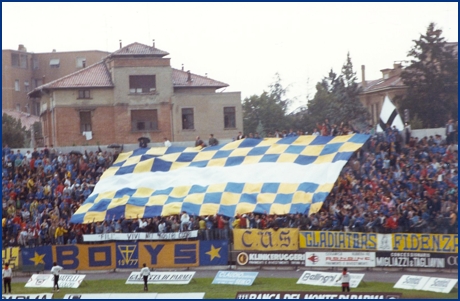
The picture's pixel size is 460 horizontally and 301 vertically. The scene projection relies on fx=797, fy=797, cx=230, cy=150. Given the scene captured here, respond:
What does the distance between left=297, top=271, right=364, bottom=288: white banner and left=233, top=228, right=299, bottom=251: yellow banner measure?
97.8 inches

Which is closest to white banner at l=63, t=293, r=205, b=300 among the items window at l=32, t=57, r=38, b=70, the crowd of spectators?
the crowd of spectators

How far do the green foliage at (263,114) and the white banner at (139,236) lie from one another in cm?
2457

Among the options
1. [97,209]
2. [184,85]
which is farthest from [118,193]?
[184,85]

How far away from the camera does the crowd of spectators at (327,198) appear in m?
29.6

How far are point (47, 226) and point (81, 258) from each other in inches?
113

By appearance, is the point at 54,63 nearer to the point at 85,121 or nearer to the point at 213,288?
the point at 85,121

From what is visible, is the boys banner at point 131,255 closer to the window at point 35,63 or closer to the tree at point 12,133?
the tree at point 12,133

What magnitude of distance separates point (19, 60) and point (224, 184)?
59144mm

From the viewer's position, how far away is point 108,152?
133ft

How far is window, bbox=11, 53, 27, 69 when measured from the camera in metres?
88.1

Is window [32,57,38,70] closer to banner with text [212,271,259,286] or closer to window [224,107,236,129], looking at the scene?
window [224,107,236,129]

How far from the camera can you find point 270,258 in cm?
3141

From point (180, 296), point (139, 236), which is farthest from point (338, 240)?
point (139, 236)

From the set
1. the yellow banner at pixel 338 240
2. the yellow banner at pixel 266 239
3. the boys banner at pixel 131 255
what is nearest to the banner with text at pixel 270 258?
the yellow banner at pixel 266 239
